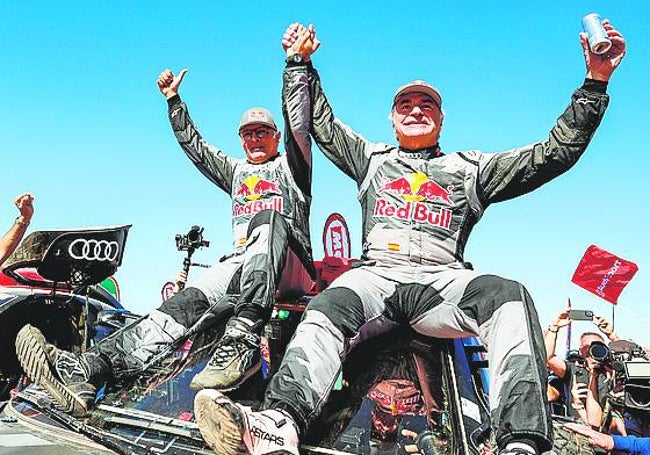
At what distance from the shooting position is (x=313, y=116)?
3.86m

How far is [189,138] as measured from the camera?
509 cm

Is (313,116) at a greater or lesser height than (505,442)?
greater

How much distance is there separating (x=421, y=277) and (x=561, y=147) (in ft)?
3.17

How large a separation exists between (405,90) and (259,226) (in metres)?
1.23

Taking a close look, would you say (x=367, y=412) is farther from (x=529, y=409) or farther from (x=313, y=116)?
(x=313, y=116)

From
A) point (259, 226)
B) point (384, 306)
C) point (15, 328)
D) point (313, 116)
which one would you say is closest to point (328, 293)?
point (384, 306)

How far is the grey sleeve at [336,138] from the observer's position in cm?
380

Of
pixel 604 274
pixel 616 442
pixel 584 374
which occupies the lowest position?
pixel 616 442

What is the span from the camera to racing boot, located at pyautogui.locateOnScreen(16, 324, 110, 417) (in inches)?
112

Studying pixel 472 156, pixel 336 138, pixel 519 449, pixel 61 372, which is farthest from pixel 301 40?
pixel 519 449

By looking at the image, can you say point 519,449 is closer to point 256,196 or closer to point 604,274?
point 256,196

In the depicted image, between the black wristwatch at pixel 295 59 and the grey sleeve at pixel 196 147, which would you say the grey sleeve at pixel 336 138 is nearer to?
the black wristwatch at pixel 295 59

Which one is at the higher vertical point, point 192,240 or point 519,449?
point 192,240

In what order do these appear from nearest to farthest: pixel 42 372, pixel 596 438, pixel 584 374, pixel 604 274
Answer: pixel 42 372, pixel 596 438, pixel 584 374, pixel 604 274
